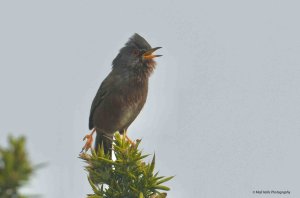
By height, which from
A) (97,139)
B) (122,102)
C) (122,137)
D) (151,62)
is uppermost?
(151,62)

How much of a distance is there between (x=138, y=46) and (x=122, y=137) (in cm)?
524

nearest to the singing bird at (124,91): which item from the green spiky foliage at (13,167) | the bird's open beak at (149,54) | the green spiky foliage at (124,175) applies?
the bird's open beak at (149,54)

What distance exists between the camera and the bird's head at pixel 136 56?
879cm

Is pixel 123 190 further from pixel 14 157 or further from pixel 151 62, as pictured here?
pixel 151 62

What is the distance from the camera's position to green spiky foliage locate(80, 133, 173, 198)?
344 cm

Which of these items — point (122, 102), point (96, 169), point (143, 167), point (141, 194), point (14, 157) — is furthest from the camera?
point (122, 102)

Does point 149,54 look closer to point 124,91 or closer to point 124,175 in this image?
point 124,91

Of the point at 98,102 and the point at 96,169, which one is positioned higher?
the point at 98,102

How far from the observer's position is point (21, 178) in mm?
1310

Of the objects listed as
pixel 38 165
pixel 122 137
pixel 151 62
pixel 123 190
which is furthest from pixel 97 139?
pixel 38 165

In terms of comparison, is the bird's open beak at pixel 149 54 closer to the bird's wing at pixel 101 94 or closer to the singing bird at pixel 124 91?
the singing bird at pixel 124 91

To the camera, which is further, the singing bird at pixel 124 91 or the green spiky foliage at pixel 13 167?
the singing bird at pixel 124 91

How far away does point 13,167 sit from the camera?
128 cm

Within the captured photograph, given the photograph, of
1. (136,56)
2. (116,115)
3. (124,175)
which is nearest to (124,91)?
(116,115)
